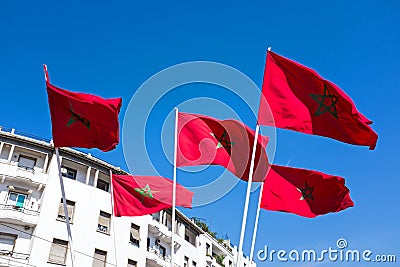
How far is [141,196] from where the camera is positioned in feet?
49.8

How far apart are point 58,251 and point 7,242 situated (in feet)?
11.0

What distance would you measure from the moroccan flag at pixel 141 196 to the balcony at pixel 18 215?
18.2 metres

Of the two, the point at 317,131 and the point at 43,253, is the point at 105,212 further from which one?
the point at 317,131

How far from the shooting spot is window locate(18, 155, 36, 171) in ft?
106

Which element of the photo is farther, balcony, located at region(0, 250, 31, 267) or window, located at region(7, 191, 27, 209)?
window, located at region(7, 191, 27, 209)

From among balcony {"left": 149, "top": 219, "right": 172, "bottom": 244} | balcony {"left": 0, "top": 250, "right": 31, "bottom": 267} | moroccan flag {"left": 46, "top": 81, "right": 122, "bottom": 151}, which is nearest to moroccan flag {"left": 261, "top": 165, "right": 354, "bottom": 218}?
moroccan flag {"left": 46, "top": 81, "right": 122, "bottom": 151}

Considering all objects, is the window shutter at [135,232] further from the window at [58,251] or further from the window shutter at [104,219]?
the window at [58,251]

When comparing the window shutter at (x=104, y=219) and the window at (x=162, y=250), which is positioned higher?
the window at (x=162, y=250)

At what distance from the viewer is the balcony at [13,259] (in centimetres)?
2887

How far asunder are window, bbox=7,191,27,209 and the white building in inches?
2.5

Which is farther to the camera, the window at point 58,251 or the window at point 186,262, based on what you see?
the window at point 186,262

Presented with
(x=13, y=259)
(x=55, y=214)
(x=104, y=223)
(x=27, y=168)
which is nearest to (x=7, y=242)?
(x=13, y=259)

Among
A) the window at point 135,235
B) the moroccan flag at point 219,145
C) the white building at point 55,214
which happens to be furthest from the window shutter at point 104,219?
the moroccan flag at point 219,145

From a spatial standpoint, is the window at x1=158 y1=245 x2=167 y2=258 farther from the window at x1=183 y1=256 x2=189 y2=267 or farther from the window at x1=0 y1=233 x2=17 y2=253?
the window at x1=0 y1=233 x2=17 y2=253
